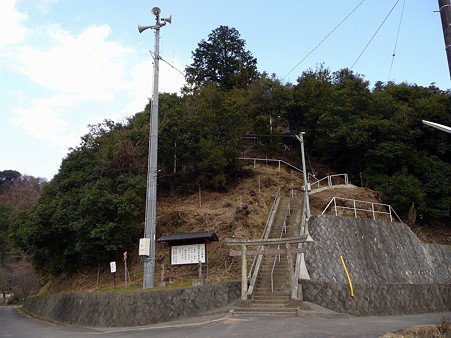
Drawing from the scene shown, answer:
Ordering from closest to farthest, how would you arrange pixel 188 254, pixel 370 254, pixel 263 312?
pixel 263 312, pixel 188 254, pixel 370 254

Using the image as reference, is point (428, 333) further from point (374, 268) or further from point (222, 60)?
point (222, 60)

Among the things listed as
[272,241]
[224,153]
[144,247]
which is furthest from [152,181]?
[224,153]

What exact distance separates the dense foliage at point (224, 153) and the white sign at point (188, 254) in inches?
194

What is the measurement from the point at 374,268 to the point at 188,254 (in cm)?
988

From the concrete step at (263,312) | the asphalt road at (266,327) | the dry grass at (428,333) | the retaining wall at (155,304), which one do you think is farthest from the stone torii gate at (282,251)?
the dry grass at (428,333)

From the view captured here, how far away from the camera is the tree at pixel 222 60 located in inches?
1737

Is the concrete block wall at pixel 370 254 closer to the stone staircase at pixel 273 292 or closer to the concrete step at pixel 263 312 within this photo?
the stone staircase at pixel 273 292

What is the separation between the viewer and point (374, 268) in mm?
18344

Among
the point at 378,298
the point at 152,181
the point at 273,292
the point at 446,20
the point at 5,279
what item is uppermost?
the point at 446,20

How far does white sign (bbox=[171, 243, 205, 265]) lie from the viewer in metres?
15.8

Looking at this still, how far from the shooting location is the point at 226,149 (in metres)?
25.8

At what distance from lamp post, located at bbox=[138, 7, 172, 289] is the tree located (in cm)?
2562

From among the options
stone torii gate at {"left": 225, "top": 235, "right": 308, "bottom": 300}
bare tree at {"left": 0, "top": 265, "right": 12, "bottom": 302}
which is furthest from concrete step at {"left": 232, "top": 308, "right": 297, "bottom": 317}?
bare tree at {"left": 0, "top": 265, "right": 12, "bottom": 302}

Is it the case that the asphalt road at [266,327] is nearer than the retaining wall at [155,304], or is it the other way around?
the asphalt road at [266,327]
